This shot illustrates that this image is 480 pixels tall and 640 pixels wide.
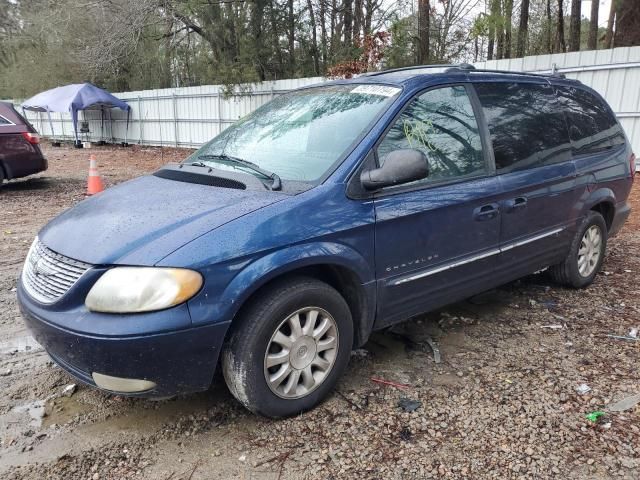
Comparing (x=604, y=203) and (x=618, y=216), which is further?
(x=618, y=216)

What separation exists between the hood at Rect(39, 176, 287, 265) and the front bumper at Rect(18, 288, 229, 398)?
334 mm

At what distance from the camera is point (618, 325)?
152 inches

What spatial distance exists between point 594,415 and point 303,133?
90.5 inches

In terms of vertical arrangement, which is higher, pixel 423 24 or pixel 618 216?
pixel 423 24

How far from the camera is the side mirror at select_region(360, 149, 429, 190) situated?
273cm

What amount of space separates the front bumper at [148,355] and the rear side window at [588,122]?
136 inches

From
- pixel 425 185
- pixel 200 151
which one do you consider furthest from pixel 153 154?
pixel 425 185

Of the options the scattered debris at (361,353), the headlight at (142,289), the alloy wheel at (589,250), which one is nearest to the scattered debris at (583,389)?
the scattered debris at (361,353)

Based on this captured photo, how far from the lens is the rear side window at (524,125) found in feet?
11.8

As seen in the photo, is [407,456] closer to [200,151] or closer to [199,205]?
[199,205]

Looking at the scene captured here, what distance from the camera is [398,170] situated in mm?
2725

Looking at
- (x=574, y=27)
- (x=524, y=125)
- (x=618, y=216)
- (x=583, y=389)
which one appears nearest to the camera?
(x=583, y=389)

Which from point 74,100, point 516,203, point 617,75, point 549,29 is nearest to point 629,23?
point 617,75

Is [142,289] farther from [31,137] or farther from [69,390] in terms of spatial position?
[31,137]
